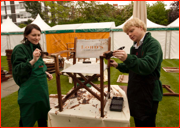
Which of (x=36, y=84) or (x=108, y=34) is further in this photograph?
(x=108, y=34)

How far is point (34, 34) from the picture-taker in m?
1.64

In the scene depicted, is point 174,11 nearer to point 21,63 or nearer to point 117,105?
point 117,105

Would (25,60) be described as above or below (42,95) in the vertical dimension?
above

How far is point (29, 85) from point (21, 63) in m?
0.30

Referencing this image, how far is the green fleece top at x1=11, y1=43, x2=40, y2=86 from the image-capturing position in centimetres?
148

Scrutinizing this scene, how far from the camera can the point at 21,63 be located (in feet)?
4.91

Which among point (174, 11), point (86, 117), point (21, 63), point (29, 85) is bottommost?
point (86, 117)

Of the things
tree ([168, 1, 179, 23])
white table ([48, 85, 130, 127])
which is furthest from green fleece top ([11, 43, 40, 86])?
tree ([168, 1, 179, 23])

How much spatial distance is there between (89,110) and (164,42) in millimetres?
9627

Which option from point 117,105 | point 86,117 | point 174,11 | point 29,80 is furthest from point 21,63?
point 174,11

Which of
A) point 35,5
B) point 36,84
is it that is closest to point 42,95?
point 36,84

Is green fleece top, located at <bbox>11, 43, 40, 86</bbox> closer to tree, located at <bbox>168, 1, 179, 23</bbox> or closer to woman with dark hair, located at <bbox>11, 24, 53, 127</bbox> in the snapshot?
woman with dark hair, located at <bbox>11, 24, 53, 127</bbox>

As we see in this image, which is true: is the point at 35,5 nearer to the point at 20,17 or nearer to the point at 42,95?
the point at 20,17

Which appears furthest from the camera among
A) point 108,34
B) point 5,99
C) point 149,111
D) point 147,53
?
point 108,34
